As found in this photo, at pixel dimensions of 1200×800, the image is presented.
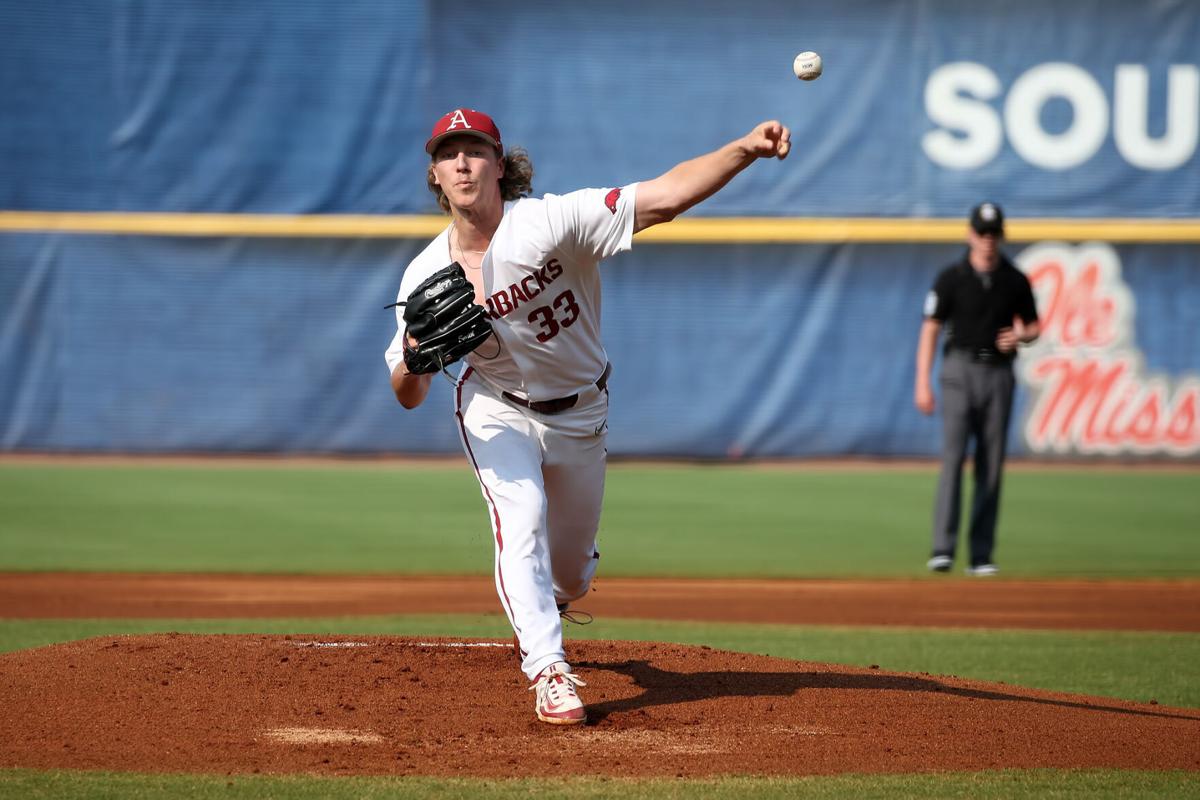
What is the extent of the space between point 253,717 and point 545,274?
157 cm

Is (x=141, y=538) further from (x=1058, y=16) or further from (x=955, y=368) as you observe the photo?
(x=1058, y=16)

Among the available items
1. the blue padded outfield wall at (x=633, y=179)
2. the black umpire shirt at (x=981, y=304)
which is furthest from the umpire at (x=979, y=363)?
the blue padded outfield wall at (x=633, y=179)

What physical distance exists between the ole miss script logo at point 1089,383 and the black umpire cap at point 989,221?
5557 millimetres

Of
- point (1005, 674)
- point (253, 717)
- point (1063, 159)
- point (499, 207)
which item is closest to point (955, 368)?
point (1005, 674)

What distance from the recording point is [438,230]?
14.2 m

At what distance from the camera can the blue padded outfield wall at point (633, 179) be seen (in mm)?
14281

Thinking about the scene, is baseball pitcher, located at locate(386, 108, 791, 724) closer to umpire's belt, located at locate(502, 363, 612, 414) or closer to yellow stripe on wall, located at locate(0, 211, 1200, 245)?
umpire's belt, located at locate(502, 363, 612, 414)

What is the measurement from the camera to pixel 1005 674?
6.04 m

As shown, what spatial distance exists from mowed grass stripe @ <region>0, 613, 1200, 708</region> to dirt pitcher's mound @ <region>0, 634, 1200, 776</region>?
2.41ft

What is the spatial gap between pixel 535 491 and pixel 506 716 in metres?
0.67

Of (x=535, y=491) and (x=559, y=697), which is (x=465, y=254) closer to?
(x=535, y=491)

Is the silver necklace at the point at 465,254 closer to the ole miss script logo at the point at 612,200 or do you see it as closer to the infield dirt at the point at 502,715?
the ole miss script logo at the point at 612,200

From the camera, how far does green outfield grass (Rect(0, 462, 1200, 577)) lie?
30.7ft

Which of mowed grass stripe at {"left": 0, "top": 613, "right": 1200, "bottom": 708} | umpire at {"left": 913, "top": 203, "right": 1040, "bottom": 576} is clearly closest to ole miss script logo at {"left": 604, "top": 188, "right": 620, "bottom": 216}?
mowed grass stripe at {"left": 0, "top": 613, "right": 1200, "bottom": 708}
